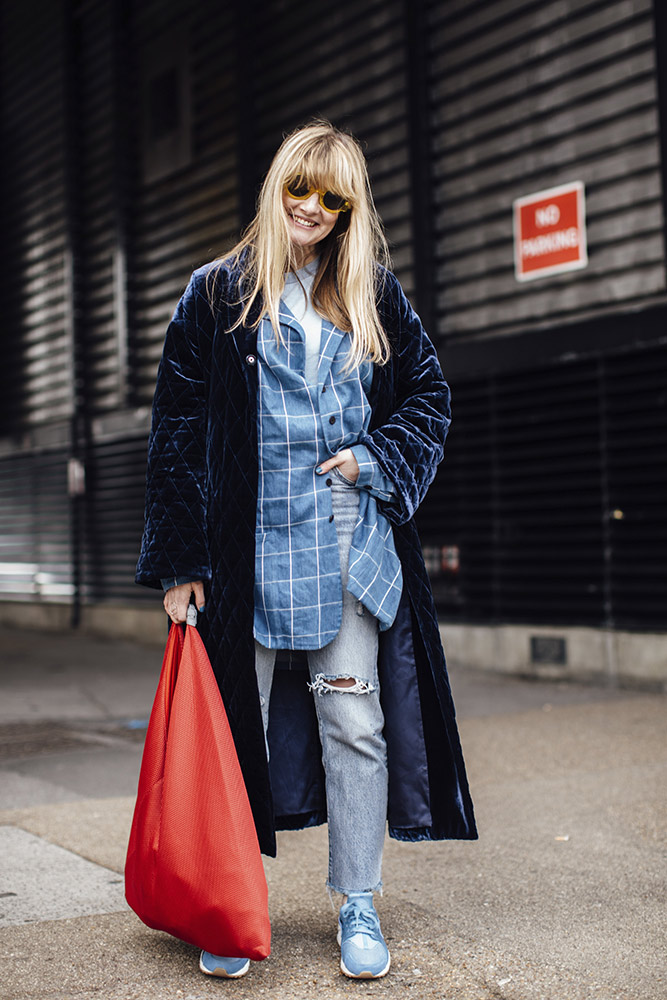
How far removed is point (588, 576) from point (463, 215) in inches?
121

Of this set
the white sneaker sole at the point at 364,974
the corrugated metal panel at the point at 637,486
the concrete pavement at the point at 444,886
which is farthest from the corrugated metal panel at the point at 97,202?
the white sneaker sole at the point at 364,974

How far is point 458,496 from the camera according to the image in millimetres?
9078

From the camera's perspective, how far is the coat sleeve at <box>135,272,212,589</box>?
2.93m

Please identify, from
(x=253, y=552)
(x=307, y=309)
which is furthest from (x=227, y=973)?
(x=307, y=309)

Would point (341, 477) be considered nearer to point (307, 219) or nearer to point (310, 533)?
point (310, 533)

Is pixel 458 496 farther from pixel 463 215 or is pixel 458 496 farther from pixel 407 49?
pixel 407 49

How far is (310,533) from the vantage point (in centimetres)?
295

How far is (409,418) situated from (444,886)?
152cm

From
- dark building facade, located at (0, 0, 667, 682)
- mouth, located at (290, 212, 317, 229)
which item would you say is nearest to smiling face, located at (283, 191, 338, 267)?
mouth, located at (290, 212, 317, 229)

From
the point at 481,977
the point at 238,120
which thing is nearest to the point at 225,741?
the point at 481,977

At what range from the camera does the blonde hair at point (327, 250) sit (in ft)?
9.77

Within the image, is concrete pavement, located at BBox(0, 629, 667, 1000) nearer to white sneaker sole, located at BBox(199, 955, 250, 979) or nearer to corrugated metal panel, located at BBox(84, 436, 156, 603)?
white sneaker sole, located at BBox(199, 955, 250, 979)

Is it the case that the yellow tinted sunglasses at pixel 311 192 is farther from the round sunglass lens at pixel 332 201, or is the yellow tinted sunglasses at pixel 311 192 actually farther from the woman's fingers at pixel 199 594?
the woman's fingers at pixel 199 594

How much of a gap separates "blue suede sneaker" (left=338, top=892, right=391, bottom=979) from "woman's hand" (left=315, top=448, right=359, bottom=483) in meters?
1.06
